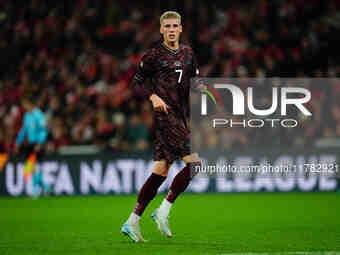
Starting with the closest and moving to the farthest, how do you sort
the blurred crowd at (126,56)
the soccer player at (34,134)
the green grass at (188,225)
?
the green grass at (188,225) → the soccer player at (34,134) → the blurred crowd at (126,56)

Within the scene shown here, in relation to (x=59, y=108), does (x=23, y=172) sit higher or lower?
lower

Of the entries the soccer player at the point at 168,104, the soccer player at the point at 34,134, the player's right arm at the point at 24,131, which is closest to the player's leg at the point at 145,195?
the soccer player at the point at 168,104

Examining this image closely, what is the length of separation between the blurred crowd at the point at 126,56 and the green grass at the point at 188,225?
75.9 inches

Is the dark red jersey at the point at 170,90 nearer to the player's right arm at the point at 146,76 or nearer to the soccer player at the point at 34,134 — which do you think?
the player's right arm at the point at 146,76

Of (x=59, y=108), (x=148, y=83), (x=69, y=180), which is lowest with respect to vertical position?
(x=69, y=180)

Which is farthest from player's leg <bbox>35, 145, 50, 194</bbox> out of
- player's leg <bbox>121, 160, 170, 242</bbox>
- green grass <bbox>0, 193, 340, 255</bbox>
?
player's leg <bbox>121, 160, 170, 242</bbox>

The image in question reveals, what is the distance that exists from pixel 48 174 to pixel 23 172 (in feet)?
1.65

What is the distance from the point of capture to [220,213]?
11.3 m

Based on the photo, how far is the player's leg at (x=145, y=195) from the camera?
735cm

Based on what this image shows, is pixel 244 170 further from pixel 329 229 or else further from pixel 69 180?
pixel 329 229

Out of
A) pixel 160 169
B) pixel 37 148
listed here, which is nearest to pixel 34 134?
pixel 37 148

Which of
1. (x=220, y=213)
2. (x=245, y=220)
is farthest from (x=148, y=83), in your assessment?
(x=220, y=213)

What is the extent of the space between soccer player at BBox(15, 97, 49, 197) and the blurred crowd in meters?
1.20

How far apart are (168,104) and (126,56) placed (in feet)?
38.7
